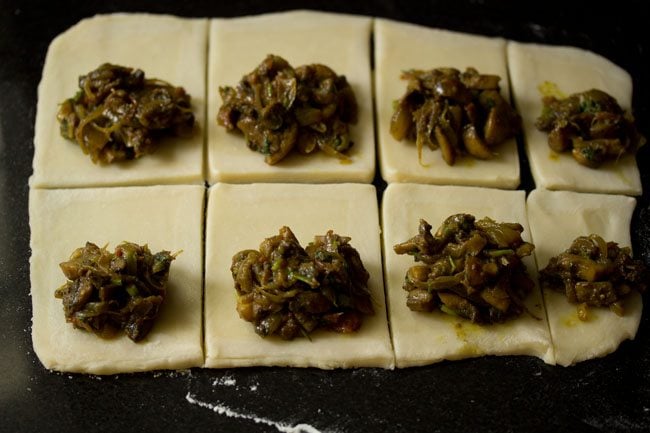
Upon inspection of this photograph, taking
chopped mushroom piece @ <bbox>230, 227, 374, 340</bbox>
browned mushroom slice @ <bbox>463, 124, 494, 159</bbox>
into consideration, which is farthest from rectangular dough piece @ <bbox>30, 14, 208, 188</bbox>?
browned mushroom slice @ <bbox>463, 124, 494, 159</bbox>

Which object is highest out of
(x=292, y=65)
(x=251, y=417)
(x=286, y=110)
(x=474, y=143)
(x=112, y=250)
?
(x=292, y=65)

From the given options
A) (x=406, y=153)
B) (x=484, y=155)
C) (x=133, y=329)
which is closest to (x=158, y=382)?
(x=133, y=329)

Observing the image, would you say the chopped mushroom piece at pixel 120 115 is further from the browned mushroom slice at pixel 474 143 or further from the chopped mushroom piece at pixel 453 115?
the browned mushroom slice at pixel 474 143

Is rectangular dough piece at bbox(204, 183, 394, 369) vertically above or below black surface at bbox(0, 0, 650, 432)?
above

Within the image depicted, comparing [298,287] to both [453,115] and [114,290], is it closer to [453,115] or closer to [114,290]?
[114,290]

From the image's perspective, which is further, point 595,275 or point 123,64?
point 123,64

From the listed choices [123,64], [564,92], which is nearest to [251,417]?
[123,64]

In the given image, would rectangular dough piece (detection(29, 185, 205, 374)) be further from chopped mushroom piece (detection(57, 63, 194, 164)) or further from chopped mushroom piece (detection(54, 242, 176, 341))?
chopped mushroom piece (detection(57, 63, 194, 164))
